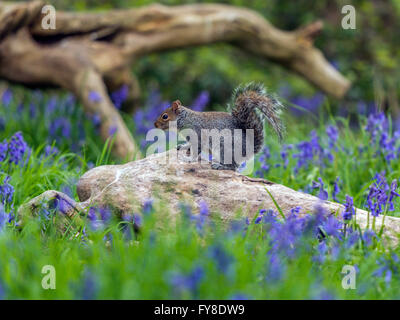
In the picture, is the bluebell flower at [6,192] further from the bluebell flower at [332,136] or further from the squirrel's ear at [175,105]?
the bluebell flower at [332,136]

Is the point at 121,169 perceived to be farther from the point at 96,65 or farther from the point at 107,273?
the point at 96,65

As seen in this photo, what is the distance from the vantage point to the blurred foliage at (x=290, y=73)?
9.40 metres

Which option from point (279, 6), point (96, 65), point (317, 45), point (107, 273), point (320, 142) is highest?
point (279, 6)

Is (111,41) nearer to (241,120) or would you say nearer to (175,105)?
(175,105)

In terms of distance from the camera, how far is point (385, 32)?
401 inches

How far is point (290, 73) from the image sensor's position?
9664 mm

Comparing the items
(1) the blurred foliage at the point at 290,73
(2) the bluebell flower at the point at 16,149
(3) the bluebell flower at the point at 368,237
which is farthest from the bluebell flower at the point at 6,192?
(1) the blurred foliage at the point at 290,73

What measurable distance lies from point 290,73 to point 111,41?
433 centimetres

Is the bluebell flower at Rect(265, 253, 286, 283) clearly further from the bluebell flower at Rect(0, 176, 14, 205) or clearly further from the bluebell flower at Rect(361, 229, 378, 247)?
the bluebell flower at Rect(0, 176, 14, 205)

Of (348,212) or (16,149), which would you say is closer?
(348,212)

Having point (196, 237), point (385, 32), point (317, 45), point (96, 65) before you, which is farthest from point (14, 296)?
point (385, 32)

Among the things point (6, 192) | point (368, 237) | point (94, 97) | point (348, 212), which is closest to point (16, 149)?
point (6, 192)
